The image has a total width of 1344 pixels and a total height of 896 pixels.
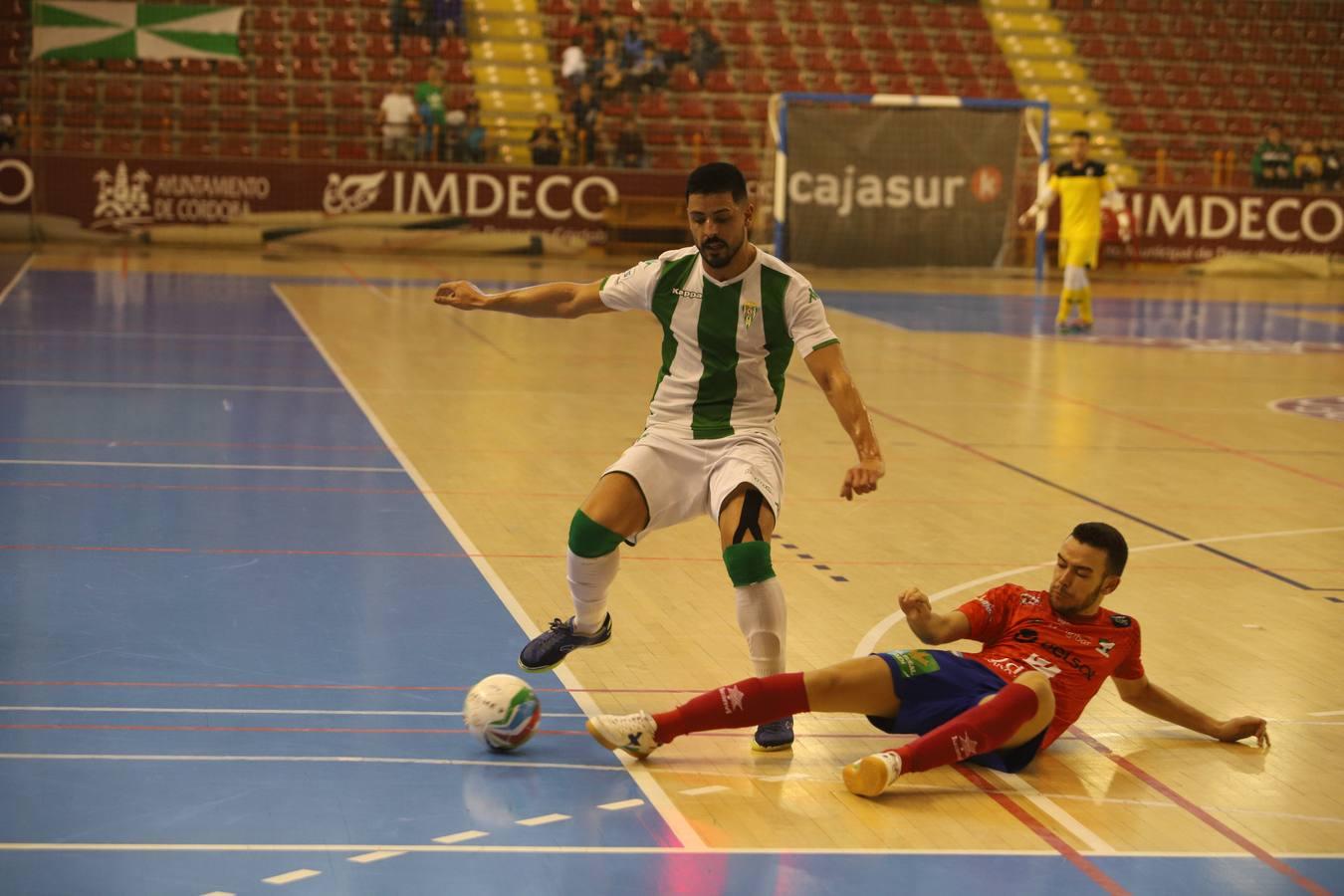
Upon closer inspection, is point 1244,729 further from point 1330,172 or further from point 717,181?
point 1330,172

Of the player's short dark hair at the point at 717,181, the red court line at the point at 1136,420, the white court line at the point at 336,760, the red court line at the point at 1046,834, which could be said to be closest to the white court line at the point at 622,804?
the white court line at the point at 336,760

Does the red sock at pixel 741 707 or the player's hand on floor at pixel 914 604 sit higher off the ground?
the player's hand on floor at pixel 914 604

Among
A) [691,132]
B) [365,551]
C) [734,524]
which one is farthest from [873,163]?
[734,524]

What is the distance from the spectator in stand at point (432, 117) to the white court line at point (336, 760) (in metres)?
25.3

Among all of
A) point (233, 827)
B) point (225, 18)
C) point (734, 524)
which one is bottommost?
point (233, 827)

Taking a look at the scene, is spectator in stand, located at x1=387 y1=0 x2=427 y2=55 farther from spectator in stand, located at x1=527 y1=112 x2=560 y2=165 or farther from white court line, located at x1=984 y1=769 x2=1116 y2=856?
white court line, located at x1=984 y1=769 x2=1116 y2=856

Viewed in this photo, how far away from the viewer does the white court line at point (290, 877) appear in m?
4.38

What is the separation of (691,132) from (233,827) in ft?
92.9

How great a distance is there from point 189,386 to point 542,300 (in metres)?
7.93

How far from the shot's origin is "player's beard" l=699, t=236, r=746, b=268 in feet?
19.2

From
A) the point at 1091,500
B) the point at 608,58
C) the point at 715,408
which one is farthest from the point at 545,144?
the point at 715,408

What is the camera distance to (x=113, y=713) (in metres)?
5.71

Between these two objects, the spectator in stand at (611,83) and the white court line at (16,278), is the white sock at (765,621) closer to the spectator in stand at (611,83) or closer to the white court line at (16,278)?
the white court line at (16,278)

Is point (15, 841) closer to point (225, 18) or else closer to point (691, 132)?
point (225, 18)
